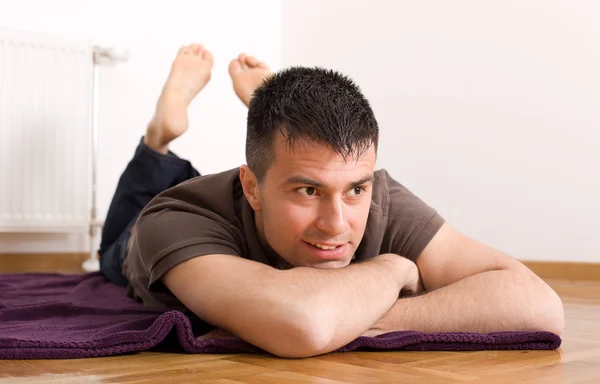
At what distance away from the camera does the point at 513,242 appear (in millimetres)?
3141

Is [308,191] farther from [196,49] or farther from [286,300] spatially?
[196,49]

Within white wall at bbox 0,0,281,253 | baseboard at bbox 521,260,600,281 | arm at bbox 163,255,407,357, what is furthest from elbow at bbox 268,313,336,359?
white wall at bbox 0,0,281,253

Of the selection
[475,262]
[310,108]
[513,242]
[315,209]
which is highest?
[310,108]

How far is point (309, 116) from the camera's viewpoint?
51.3 inches

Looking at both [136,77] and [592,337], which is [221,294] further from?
[136,77]

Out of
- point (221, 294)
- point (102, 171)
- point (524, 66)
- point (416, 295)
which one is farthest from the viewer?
point (102, 171)

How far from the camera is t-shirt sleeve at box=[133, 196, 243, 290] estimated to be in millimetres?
1342

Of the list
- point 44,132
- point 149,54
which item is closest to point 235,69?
point 44,132

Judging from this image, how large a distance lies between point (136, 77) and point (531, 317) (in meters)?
2.41

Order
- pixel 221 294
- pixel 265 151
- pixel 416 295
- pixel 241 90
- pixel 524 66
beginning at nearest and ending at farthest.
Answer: pixel 221 294
pixel 265 151
pixel 416 295
pixel 241 90
pixel 524 66

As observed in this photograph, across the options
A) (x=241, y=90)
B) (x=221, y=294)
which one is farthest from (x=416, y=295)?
(x=241, y=90)

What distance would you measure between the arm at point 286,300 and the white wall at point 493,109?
188cm

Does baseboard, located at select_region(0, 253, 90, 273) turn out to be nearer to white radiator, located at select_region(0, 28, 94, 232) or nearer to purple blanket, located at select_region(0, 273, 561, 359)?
white radiator, located at select_region(0, 28, 94, 232)

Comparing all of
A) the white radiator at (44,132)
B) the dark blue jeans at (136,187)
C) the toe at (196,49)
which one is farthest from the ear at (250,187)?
the white radiator at (44,132)
